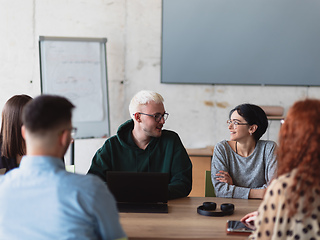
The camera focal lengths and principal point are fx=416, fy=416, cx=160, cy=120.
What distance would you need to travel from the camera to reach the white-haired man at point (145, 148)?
2766mm

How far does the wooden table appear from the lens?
183 cm

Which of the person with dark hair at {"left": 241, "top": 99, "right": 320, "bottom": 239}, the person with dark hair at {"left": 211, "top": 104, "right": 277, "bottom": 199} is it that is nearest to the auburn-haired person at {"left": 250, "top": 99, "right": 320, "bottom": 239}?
the person with dark hair at {"left": 241, "top": 99, "right": 320, "bottom": 239}

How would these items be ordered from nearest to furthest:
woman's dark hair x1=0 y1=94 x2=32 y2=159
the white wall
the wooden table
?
the wooden table → woman's dark hair x1=0 y1=94 x2=32 y2=159 → the white wall

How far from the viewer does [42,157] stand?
144 centimetres

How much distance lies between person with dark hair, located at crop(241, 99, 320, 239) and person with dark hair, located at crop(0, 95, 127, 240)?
551 millimetres

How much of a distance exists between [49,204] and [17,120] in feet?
4.08

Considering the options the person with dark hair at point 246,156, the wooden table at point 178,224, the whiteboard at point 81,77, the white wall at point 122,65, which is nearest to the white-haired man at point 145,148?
the person with dark hair at point 246,156

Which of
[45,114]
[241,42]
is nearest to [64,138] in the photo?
[45,114]

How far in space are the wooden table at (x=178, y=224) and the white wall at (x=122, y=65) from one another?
2.58m

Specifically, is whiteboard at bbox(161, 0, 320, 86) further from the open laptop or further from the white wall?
the open laptop

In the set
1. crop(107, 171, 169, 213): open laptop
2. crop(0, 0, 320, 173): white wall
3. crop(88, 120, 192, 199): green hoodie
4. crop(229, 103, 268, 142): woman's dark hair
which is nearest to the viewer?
crop(107, 171, 169, 213): open laptop

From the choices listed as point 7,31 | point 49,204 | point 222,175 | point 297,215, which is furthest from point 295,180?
point 7,31

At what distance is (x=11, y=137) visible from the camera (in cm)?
249

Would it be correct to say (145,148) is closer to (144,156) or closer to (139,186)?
(144,156)
